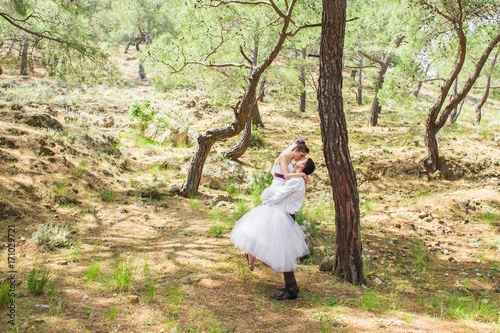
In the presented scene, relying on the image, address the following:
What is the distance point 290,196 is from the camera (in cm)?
415

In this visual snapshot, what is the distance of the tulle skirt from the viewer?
374cm

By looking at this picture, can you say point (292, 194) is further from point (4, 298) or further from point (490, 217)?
point (490, 217)

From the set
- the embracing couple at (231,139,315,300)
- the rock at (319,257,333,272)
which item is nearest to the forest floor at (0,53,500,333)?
the rock at (319,257,333,272)

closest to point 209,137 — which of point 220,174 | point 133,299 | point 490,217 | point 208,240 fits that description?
point 220,174

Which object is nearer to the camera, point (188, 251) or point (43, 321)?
point (43, 321)

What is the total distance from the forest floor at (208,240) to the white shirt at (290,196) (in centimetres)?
109

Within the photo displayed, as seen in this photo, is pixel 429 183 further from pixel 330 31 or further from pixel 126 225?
pixel 126 225

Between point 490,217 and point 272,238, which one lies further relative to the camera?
point 490,217

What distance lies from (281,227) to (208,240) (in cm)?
219

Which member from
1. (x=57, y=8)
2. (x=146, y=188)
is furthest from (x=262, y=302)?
(x=57, y=8)

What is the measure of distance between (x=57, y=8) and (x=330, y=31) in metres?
6.94

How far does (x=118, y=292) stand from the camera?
11.7 ft

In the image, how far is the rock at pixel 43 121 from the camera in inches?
334

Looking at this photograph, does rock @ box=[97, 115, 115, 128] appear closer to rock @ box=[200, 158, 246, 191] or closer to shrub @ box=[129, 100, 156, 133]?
shrub @ box=[129, 100, 156, 133]
